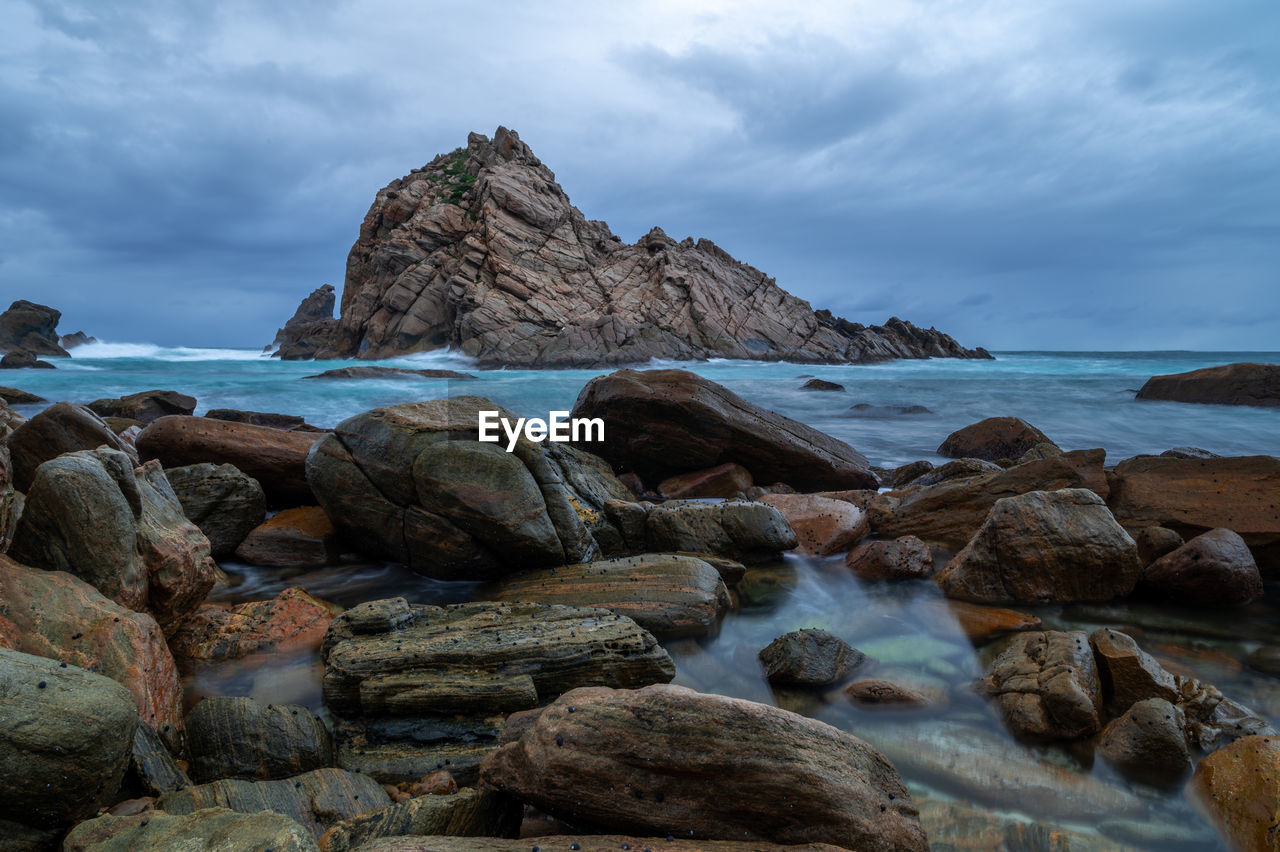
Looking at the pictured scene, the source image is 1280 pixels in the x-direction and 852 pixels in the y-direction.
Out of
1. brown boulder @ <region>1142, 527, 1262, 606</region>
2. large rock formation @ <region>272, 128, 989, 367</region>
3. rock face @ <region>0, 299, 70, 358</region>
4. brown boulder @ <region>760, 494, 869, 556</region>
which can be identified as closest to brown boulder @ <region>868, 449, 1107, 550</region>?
brown boulder @ <region>760, 494, 869, 556</region>

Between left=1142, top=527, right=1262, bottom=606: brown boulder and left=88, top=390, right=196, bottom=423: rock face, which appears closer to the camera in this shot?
left=1142, top=527, right=1262, bottom=606: brown boulder

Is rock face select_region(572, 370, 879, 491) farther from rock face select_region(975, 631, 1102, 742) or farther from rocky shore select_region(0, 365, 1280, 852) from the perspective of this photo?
rock face select_region(975, 631, 1102, 742)

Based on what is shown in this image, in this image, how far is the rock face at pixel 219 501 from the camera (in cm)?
688

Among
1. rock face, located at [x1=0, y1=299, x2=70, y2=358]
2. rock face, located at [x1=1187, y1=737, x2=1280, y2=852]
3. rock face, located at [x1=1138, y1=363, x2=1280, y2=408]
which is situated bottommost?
rock face, located at [x1=1187, y1=737, x2=1280, y2=852]

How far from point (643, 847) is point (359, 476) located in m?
5.06

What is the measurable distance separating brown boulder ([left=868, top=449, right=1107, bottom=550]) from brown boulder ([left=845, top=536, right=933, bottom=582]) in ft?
2.97

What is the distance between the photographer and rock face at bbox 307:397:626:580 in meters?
6.15

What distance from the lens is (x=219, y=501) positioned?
7.03 meters

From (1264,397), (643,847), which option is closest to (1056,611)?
(643,847)

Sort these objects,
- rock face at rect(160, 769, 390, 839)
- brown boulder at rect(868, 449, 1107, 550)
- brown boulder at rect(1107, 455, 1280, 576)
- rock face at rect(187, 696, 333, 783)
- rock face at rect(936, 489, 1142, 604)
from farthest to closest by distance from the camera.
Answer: brown boulder at rect(868, 449, 1107, 550)
brown boulder at rect(1107, 455, 1280, 576)
rock face at rect(936, 489, 1142, 604)
rock face at rect(187, 696, 333, 783)
rock face at rect(160, 769, 390, 839)

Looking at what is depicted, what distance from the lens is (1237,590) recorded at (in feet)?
20.0

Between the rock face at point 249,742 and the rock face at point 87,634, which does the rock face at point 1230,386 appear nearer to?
the rock face at point 249,742

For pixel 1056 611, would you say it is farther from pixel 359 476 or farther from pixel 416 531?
pixel 359 476

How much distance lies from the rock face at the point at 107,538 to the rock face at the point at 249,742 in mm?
1231
